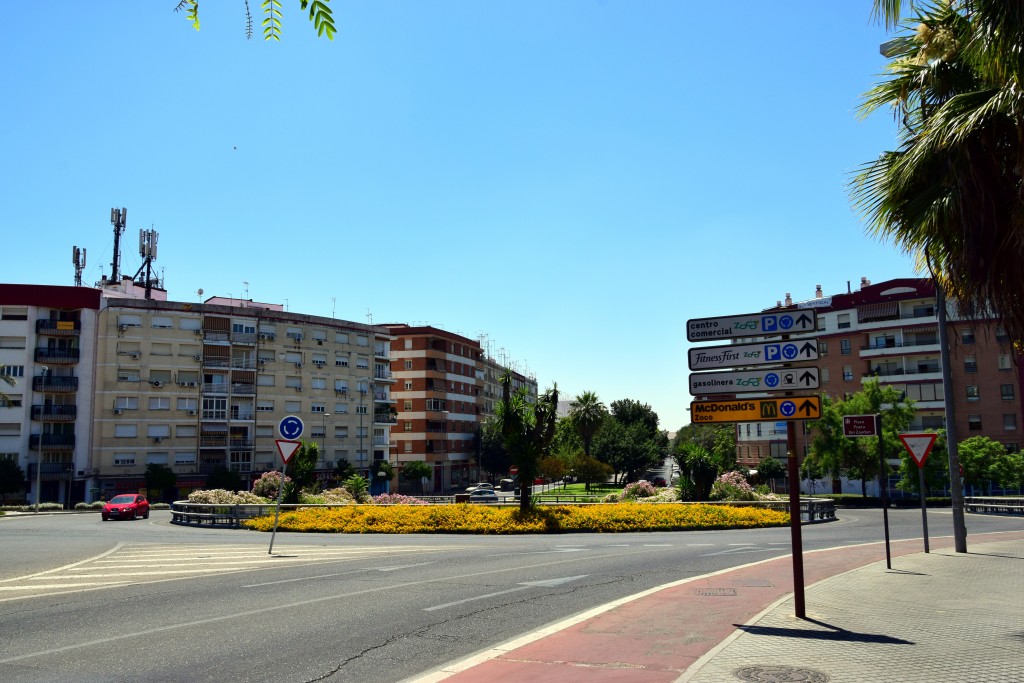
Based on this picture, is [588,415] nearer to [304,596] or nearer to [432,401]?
[432,401]

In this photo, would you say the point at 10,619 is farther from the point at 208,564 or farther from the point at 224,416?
the point at 224,416

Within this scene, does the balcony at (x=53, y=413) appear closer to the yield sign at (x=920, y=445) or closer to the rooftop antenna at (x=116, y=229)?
the rooftop antenna at (x=116, y=229)

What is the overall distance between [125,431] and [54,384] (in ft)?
22.3

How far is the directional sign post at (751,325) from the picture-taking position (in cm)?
972

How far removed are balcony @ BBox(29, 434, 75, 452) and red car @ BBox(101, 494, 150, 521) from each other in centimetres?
2788

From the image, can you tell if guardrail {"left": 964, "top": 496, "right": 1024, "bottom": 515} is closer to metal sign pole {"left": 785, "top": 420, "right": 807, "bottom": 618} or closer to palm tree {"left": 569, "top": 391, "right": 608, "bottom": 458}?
metal sign pole {"left": 785, "top": 420, "right": 807, "bottom": 618}

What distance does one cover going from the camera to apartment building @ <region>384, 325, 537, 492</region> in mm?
86938

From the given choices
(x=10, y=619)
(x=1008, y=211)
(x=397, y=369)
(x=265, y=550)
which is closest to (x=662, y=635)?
(x=1008, y=211)

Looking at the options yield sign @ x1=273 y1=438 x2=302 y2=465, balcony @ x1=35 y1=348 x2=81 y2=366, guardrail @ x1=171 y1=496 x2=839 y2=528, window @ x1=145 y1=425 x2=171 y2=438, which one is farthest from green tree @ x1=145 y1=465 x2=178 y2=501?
yield sign @ x1=273 y1=438 x2=302 y2=465

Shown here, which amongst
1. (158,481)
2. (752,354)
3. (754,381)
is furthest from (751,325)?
(158,481)

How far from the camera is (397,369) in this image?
293 feet

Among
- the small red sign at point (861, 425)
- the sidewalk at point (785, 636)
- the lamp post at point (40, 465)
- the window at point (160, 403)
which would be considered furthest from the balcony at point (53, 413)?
the small red sign at point (861, 425)

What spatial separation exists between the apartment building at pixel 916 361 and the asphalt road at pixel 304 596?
147 ft

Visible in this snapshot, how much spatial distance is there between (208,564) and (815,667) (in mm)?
13329
